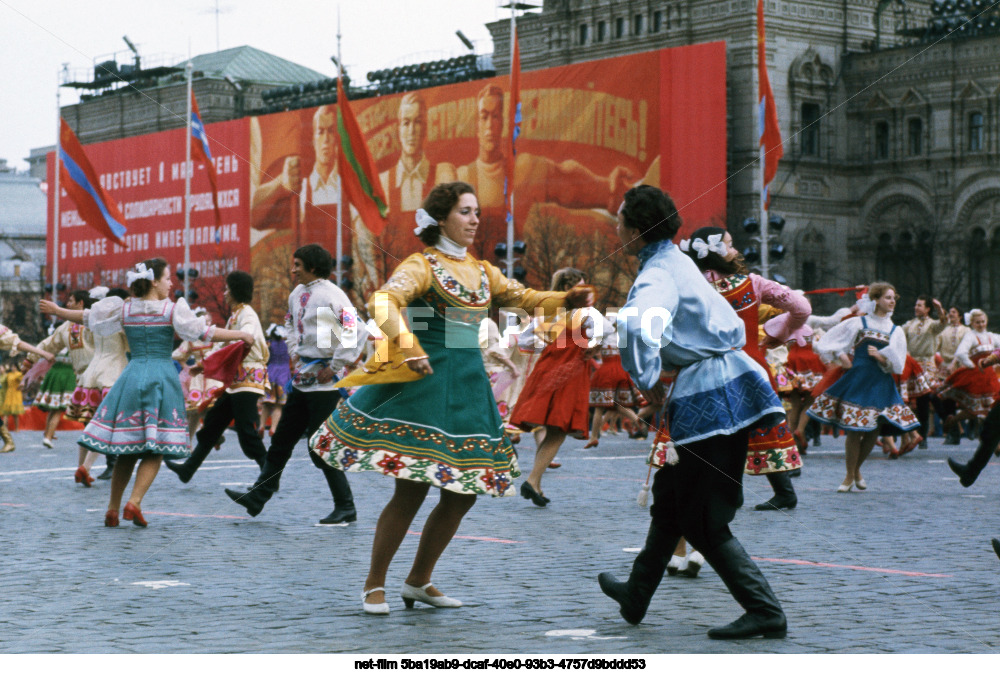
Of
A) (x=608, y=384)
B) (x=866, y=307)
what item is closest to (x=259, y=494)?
(x=866, y=307)

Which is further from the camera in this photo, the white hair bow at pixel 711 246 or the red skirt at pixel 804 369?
the red skirt at pixel 804 369

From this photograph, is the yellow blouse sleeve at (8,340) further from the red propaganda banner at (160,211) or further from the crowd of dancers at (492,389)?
the red propaganda banner at (160,211)

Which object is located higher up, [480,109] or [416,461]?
[480,109]

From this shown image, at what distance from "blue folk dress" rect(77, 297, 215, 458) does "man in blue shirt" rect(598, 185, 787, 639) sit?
435 centimetres

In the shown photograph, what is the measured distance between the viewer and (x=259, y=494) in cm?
974

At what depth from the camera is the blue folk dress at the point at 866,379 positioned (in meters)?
12.6

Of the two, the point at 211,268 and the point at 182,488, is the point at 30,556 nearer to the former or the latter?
the point at 182,488

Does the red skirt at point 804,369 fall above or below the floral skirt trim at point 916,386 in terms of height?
above

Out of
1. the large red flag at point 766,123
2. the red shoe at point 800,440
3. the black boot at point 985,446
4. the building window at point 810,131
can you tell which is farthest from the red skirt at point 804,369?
the building window at point 810,131

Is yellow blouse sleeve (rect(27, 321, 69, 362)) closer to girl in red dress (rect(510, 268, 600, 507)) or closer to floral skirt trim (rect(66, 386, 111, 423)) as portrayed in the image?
floral skirt trim (rect(66, 386, 111, 423))

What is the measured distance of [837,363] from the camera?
12719 millimetres

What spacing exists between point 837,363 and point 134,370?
19.3ft

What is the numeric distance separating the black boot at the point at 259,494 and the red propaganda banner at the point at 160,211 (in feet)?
198
